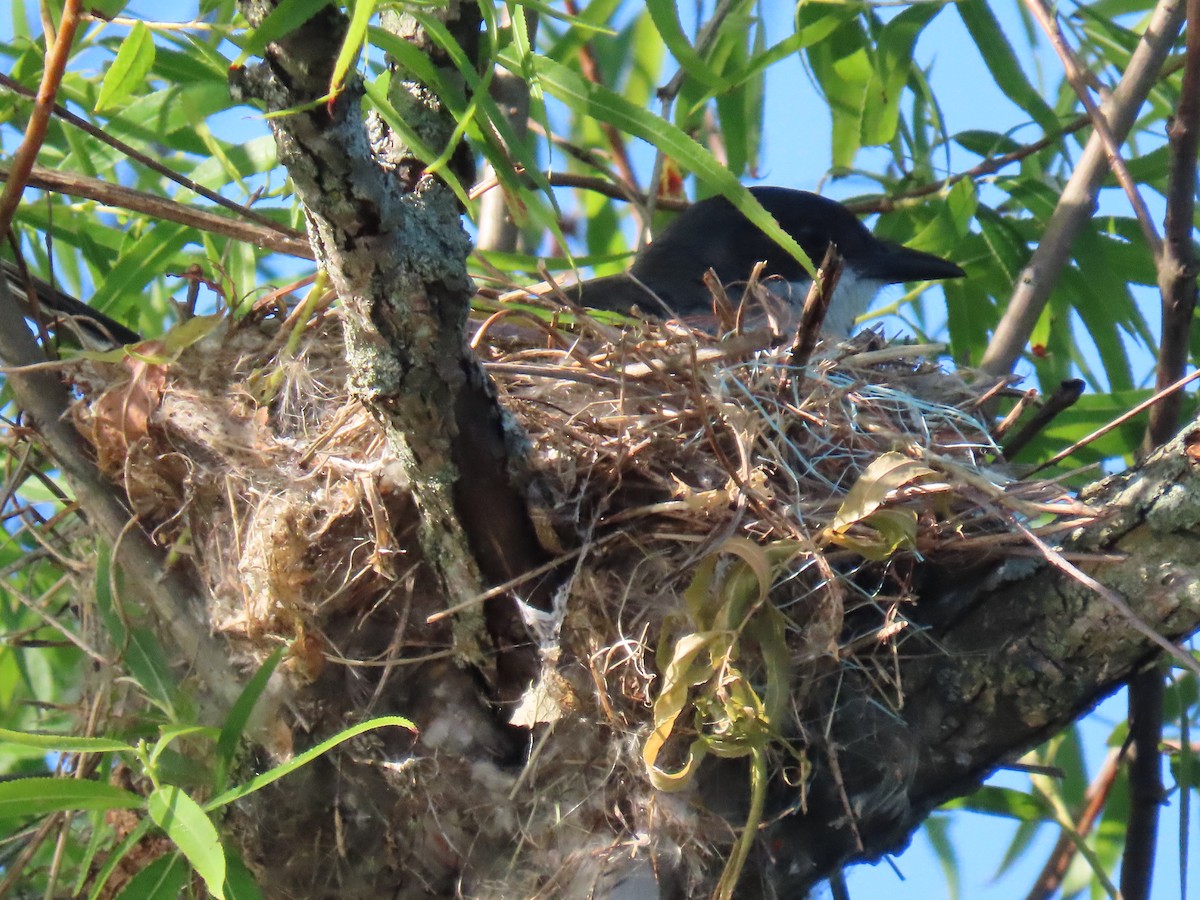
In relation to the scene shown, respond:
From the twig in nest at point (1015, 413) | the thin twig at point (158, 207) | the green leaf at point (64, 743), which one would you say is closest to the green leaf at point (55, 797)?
→ the green leaf at point (64, 743)

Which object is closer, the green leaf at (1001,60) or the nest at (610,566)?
the nest at (610,566)

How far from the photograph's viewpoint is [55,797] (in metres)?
1.69

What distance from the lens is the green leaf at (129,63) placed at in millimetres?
1854

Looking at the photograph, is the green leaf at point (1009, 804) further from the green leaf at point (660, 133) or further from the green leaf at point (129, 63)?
the green leaf at point (129, 63)

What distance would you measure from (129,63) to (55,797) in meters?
0.98

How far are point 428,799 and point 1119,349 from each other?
1.78 meters

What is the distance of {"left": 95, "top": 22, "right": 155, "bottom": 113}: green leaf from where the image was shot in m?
1.85

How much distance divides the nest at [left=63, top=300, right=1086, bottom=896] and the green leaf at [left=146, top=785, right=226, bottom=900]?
37cm

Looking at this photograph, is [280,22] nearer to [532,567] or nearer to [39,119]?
[39,119]

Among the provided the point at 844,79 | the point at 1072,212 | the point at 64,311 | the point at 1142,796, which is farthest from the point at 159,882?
the point at 844,79

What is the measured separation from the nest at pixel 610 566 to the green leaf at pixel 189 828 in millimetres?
371

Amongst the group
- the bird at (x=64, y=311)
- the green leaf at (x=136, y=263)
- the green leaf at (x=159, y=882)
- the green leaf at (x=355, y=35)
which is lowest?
the green leaf at (x=159, y=882)

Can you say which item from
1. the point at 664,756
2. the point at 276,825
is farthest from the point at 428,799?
the point at 664,756

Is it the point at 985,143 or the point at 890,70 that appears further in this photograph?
the point at 985,143
